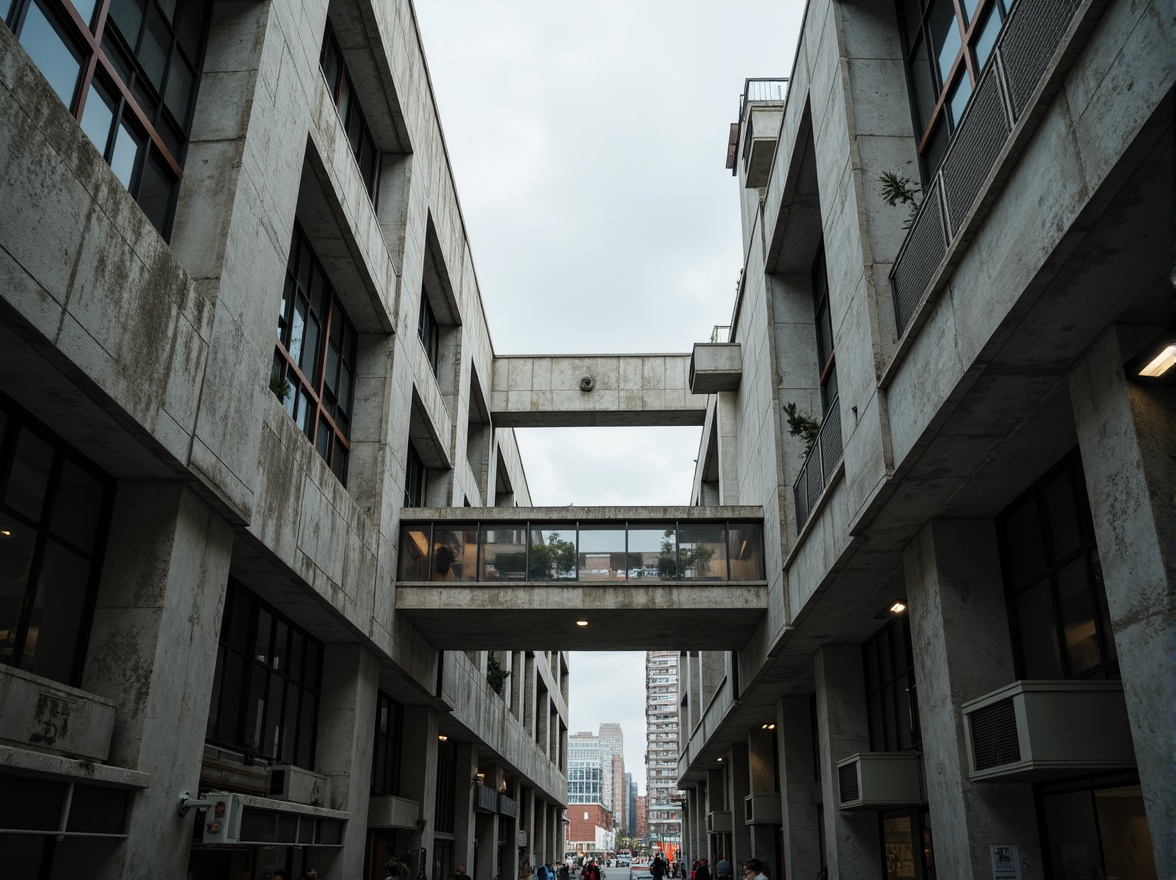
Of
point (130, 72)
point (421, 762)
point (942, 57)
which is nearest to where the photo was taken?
point (130, 72)

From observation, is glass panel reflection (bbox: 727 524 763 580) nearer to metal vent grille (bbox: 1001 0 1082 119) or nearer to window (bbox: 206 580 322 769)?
window (bbox: 206 580 322 769)

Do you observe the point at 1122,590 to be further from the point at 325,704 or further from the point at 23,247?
the point at 325,704

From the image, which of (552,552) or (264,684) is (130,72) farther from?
(552,552)

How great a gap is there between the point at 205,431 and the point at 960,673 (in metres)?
9.31

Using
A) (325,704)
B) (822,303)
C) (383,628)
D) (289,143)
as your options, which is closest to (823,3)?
(822,303)

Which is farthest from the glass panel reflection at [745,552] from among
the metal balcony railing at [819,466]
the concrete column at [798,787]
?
the concrete column at [798,787]

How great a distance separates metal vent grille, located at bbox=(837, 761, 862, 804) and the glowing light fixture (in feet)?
→ 31.1

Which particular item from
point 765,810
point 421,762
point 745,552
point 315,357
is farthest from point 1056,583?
point 765,810

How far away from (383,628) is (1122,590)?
47.2 ft

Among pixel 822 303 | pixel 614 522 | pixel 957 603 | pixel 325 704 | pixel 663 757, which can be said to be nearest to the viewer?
pixel 957 603

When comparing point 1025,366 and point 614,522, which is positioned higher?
point 614,522

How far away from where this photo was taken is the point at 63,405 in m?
9.23

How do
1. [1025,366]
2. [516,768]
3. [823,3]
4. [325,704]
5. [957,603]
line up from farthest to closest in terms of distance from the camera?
1. [516,768]
2. [325,704]
3. [823,3]
4. [957,603]
5. [1025,366]

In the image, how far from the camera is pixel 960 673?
10.9 m
